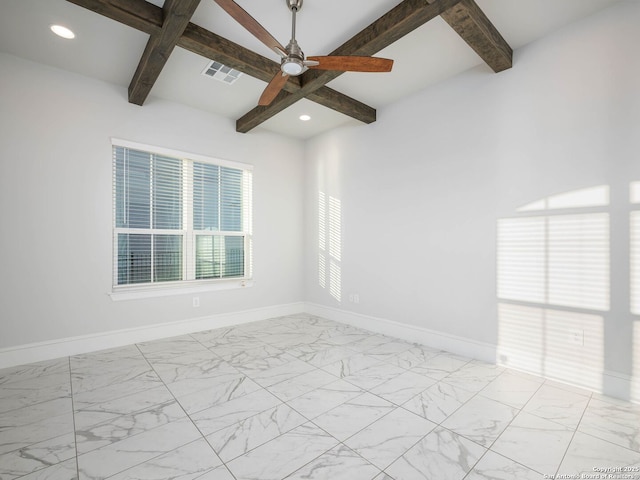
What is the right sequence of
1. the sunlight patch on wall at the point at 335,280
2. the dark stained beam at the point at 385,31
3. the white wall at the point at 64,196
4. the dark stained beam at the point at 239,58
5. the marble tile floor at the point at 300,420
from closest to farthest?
the marble tile floor at the point at 300,420 < the dark stained beam at the point at 385,31 < the dark stained beam at the point at 239,58 < the white wall at the point at 64,196 < the sunlight patch on wall at the point at 335,280

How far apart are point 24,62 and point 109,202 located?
1467 millimetres

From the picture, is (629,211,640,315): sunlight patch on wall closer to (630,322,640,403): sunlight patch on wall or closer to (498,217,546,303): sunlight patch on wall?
(630,322,640,403): sunlight patch on wall

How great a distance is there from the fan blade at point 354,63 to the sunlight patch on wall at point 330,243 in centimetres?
251

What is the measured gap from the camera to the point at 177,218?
3.96m

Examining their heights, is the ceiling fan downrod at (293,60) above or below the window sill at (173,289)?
above

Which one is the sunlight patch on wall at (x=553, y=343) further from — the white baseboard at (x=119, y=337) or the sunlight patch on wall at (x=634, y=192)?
the white baseboard at (x=119, y=337)

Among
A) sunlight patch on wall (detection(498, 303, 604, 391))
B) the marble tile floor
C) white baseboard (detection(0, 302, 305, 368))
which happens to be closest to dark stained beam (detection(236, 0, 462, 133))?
sunlight patch on wall (detection(498, 303, 604, 391))

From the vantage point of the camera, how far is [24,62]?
116 inches

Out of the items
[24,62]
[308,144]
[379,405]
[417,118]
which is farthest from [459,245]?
[24,62]

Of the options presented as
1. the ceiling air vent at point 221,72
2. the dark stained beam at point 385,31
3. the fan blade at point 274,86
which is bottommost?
the fan blade at point 274,86

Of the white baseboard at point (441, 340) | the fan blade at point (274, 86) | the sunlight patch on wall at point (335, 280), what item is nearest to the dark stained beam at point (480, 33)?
the fan blade at point (274, 86)

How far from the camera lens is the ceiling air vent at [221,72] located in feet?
10.2

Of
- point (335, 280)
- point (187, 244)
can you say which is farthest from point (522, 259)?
point (187, 244)

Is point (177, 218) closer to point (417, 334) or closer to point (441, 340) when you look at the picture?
point (417, 334)
